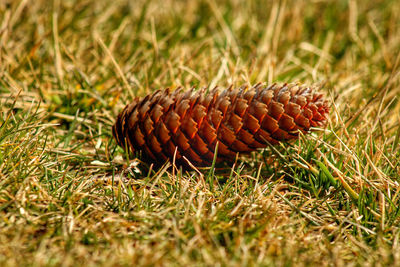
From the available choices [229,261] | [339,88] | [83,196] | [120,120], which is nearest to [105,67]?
[120,120]

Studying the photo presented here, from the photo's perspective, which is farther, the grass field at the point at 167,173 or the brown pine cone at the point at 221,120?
the brown pine cone at the point at 221,120

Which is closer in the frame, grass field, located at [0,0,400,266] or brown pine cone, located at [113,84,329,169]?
grass field, located at [0,0,400,266]

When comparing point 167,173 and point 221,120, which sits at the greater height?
point 221,120

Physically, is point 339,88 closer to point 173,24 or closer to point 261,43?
point 261,43
